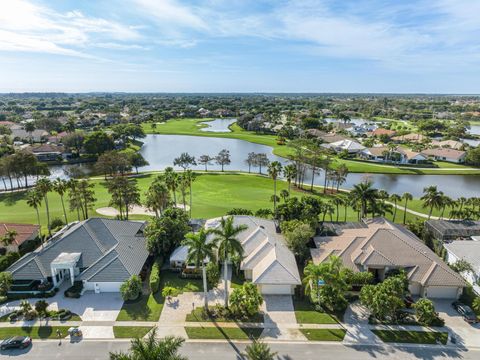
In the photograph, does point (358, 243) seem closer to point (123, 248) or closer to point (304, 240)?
point (304, 240)

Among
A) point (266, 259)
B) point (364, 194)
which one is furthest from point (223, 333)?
point (364, 194)

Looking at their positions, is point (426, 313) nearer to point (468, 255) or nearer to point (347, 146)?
point (468, 255)

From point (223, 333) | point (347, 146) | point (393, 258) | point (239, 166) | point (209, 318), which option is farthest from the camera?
point (347, 146)

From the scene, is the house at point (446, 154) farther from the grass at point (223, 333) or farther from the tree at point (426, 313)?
the grass at point (223, 333)

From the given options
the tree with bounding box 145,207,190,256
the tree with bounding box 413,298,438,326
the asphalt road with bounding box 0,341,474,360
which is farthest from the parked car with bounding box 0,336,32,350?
the tree with bounding box 413,298,438,326

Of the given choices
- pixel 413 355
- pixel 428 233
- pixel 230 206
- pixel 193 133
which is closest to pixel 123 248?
pixel 230 206

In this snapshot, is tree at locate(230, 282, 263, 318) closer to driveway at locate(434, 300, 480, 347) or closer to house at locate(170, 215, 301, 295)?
house at locate(170, 215, 301, 295)
